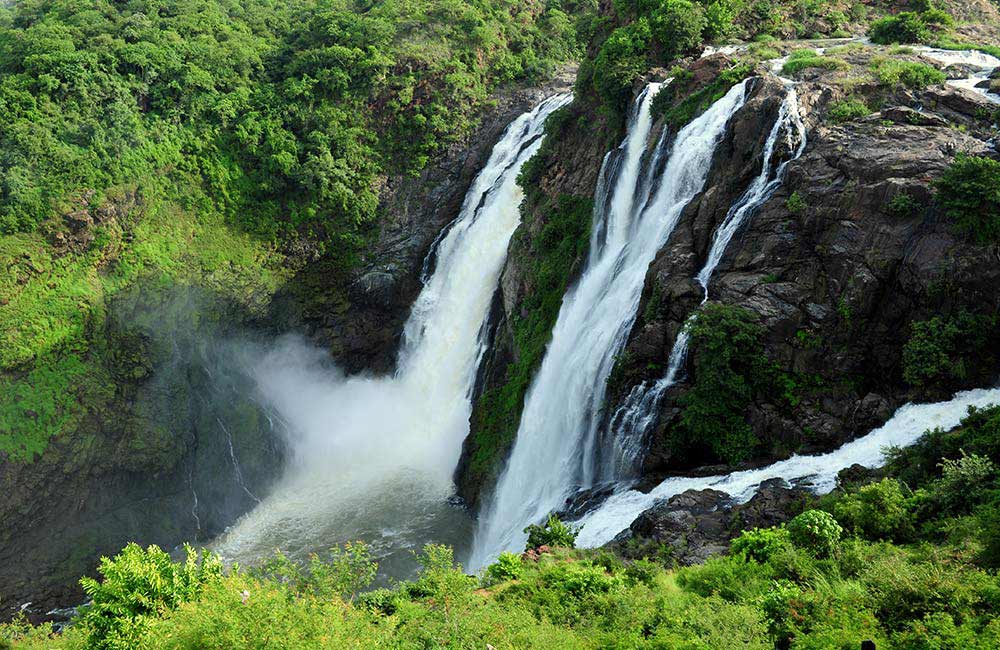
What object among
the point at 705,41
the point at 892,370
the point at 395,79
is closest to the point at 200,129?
the point at 395,79

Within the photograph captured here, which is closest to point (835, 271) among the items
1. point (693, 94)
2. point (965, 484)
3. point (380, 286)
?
point (965, 484)

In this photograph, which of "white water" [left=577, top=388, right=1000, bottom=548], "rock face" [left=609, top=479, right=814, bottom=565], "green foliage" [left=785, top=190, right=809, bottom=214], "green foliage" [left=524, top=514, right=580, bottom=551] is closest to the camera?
"rock face" [left=609, top=479, right=814, bottom=565]

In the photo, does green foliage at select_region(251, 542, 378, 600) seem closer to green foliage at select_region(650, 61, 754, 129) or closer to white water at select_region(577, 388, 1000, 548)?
white water at select_region(577, 388, 1000, 548)

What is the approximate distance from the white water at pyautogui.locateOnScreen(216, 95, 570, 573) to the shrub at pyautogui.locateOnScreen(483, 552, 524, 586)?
11669 millimetres

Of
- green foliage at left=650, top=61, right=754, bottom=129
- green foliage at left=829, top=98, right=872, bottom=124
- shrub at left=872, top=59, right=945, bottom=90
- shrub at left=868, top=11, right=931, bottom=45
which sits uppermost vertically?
shrub at left=868, top=11, right=931, bottom=45

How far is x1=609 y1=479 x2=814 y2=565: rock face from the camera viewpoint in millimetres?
14026

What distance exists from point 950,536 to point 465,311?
2341 centimetres

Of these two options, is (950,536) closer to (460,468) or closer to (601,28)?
(460,468)

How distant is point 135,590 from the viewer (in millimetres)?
11711

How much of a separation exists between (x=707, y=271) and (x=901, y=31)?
14136 millimetres

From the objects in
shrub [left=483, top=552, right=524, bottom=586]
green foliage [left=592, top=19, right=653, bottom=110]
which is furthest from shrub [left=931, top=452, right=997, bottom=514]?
green foliage [left=592, top=19, right=653, bottom=110]

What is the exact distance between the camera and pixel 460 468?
28.0 metres

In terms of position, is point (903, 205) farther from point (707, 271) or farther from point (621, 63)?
point (621, 63)

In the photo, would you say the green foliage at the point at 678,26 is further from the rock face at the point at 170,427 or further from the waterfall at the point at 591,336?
the rock face at the point at 170,427
